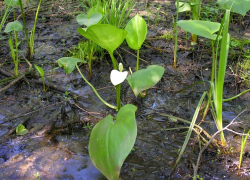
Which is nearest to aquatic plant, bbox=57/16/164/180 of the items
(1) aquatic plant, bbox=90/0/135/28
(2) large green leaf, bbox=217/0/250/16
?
(2) large green leaf, bbox=217/0/250/16

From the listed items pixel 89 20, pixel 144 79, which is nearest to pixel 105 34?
pixel 89 20

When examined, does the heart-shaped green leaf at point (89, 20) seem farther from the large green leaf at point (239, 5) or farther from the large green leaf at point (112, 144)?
the large green leaf at point (239, 5)

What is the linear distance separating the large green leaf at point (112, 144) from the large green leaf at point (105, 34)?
0.46 metres

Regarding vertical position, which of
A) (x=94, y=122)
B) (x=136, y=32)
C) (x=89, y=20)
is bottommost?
(x=94, y=122)

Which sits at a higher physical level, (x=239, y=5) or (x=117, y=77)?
(x=239, y=5)

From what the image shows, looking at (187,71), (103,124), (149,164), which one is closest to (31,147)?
(103,124)

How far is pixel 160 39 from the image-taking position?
2.34 metres

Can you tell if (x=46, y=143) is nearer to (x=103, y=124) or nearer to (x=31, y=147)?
(x=31, y=147)

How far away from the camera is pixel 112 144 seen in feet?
3.09

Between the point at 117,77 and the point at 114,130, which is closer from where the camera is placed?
the point at 114,130

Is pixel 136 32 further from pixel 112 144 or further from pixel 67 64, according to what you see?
pixel 112 144

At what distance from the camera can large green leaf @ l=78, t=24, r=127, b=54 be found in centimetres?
118

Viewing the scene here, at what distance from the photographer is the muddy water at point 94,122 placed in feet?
3.80

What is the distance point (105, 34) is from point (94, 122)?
22.2 inches
